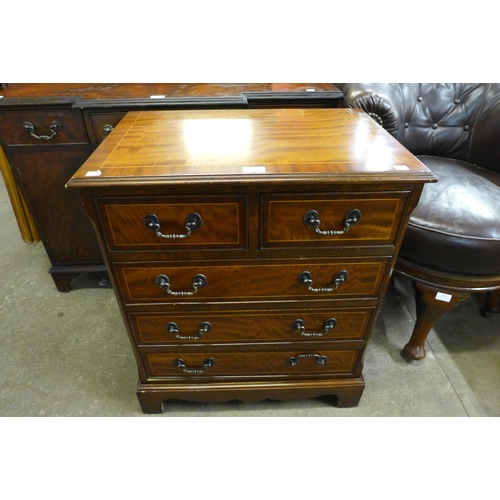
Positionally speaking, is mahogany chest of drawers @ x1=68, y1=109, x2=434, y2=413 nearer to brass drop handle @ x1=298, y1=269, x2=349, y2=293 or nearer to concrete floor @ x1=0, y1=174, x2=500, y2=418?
brass drop handle @ x1=298, y1=269, x2=349, y2=293

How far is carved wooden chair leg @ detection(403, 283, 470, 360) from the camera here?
1159 mm

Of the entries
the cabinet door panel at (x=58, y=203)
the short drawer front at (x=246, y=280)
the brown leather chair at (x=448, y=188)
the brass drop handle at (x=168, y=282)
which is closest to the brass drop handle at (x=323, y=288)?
the short drawer front at (x=246, y=280)

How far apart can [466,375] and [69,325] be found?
1.63 meters

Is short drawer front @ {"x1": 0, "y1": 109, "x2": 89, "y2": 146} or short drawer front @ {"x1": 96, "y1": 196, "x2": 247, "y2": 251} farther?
short drawer front @ {"x1": 0, "y1": 109, "x2": 89, "y2": 146}

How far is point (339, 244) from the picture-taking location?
853 millimetres

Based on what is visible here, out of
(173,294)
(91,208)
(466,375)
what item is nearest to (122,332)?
(173,294)

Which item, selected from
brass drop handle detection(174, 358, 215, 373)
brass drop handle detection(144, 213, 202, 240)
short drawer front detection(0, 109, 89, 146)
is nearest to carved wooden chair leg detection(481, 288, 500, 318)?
brass drop handle detection(174, 358, 215, 373)

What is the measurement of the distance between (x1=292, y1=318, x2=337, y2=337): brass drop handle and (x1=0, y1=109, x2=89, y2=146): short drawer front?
0.98 meters

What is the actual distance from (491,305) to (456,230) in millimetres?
739

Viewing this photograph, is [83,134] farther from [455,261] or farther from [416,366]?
[416,366]

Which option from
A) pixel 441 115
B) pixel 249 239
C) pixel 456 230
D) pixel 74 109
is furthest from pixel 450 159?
pixel 74 109

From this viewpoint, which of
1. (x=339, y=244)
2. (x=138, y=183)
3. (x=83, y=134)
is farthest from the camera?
(x=83, y=134)

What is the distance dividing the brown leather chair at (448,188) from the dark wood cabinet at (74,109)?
26cm

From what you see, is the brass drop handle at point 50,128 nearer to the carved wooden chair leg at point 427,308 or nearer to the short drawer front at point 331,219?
the short drawer front at point 331,219
